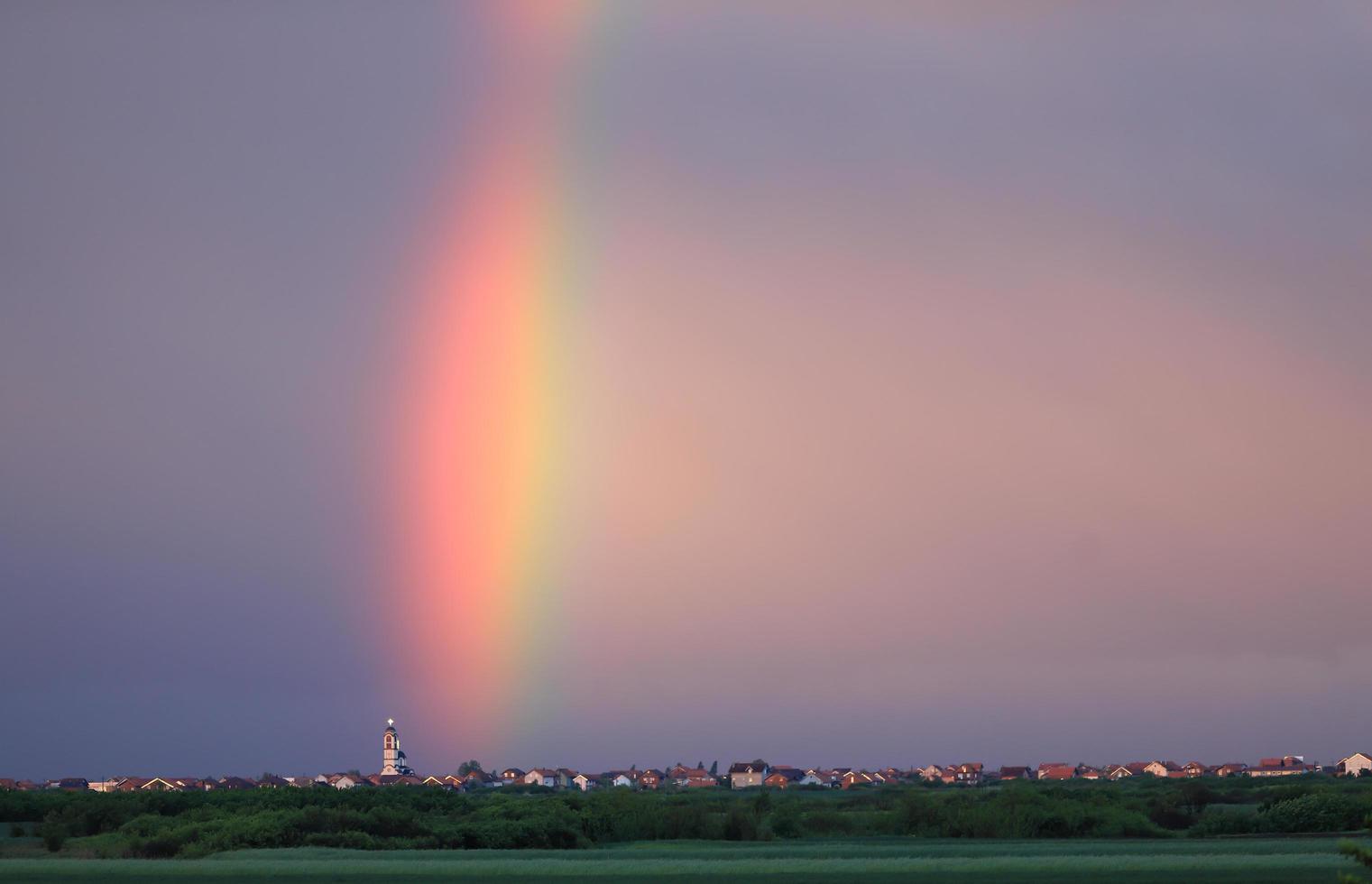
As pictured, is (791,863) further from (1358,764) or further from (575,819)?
(1358,764)

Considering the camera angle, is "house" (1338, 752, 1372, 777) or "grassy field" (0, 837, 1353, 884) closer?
"grassy field" (0, 837, 1353, 884)

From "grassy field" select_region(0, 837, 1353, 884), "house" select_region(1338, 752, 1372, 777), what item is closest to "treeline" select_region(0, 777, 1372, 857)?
"grassy field" select_region(0, 837, 1353, 884)

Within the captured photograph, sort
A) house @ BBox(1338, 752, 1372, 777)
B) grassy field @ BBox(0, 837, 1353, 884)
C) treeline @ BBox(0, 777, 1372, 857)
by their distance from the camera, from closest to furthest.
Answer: grassy field @ BBox(0, 837, 1353, 884) < treeline @ BBox(0, 777, 1372, 857) < house @ BBox(1338, 752, 1372, 777)

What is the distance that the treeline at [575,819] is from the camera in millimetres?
73625

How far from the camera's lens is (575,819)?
81.1m

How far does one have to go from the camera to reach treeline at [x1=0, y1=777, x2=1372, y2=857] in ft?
242

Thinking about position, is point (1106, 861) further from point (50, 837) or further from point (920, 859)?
point (50, 837)

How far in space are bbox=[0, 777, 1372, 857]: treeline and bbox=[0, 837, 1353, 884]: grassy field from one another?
5351mm

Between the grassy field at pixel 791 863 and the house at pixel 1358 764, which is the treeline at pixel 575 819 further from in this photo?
the house at pixel 1358 764

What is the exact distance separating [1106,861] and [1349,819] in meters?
33.2

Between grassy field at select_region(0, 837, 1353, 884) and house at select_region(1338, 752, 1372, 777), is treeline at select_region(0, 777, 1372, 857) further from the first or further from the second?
house at select_region(1338, 752, 1372, 777)

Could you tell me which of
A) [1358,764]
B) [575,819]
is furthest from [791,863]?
[1358,764]

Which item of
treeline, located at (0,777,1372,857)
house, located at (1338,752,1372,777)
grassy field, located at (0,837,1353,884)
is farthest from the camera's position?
house, located at (1338,752,1372,777)

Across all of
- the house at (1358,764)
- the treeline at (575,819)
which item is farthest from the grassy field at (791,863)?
the house at (1358,764)
